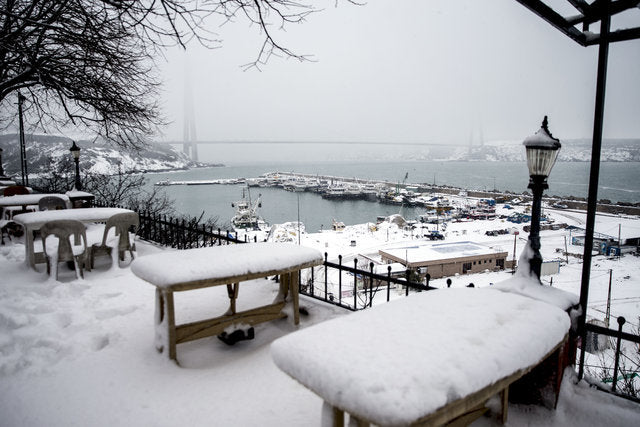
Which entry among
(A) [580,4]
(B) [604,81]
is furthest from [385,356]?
(A) [580,4]

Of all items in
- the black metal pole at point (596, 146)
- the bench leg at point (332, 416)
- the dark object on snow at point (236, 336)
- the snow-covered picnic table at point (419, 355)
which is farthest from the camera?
the dark object on snow at point (236, 336)

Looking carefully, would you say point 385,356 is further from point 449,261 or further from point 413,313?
point 449,261

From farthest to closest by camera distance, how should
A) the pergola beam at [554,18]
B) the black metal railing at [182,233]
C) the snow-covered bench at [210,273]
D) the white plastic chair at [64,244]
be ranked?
1. the black metal railing at [182,233]
2. the white plastic chair at [64,244]
3. the snow-covered bench at [210,273]
4. the pergola beam at [554,18]

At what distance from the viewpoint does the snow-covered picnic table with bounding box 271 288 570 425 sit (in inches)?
52.0

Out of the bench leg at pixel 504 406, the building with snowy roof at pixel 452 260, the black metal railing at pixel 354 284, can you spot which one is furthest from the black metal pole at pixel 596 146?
the building with snowy roof at pixel 452 260

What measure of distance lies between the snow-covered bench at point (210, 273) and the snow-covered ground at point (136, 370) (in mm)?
225

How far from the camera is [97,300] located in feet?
14.6

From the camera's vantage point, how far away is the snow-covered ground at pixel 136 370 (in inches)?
97.0

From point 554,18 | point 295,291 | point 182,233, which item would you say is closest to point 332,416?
point 295,291

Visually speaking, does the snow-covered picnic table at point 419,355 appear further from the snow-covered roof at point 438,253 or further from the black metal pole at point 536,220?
the snow-covered roof at point 438,253

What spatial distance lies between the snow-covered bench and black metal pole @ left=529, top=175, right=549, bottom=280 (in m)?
1.88

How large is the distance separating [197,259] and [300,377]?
2052 mm

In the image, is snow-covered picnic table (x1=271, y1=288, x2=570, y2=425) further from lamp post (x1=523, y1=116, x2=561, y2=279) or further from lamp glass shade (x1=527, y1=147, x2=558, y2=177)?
lamp glass shade (x1=527, y1=147, x2=558, y2=177)

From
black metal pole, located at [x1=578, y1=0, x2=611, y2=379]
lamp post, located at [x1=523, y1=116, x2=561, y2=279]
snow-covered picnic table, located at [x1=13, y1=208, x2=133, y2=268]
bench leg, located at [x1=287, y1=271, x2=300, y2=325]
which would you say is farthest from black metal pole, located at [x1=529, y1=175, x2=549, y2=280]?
snow-covered picnic table, located at [x1=13, y1=208, x2=133, y2=268]
